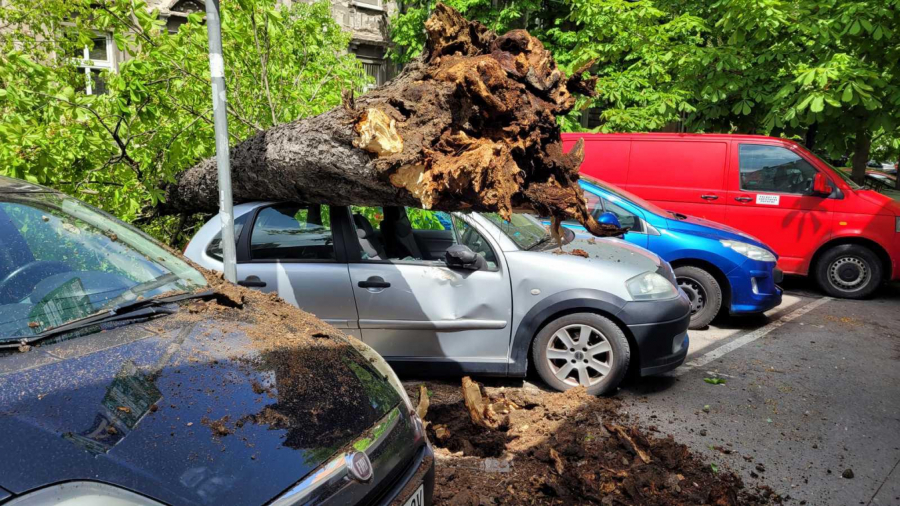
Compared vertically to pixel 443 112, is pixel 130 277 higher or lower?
lower

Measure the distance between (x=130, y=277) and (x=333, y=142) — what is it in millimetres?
1273

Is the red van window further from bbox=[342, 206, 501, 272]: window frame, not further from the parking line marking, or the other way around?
bbox=[342, 206, 501, 272]: window frame

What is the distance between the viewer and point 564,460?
141 inches

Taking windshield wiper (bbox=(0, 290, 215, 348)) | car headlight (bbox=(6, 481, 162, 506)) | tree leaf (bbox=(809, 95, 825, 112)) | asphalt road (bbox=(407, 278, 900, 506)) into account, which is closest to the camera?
car headlight (bbox=(6, 481, 162, 506))

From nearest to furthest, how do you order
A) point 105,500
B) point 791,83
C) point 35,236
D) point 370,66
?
point 105,500, point 35,236, point 791,83, point 370,66

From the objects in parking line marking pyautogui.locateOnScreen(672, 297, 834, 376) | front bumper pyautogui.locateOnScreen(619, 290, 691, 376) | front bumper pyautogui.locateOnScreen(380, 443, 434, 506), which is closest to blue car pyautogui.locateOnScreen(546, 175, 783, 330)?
parking line marking pyautogui.locateOnScreen(672, 297, 834, 376)

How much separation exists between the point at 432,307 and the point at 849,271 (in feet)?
21.7

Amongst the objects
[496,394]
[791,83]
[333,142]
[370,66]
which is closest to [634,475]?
[496,394]

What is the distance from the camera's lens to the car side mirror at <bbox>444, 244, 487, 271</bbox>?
450 centimetres

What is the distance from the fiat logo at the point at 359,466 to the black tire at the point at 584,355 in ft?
8.95

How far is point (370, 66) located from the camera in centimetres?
2047

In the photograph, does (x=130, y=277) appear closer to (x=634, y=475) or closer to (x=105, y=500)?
(x=105, y=500)

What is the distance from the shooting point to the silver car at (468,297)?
4520mm

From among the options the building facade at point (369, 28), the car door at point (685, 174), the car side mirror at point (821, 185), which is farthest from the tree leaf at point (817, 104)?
the building facade at point (369, 28)
